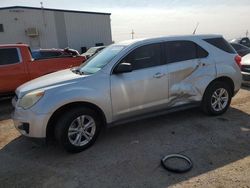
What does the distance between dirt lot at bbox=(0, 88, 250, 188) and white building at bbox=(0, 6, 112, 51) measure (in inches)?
774

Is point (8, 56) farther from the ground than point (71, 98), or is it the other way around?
point (8, 56)

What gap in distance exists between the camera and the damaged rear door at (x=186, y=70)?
5133mm

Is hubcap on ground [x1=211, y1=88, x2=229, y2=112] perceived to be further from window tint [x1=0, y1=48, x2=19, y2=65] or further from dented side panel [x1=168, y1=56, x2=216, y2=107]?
window tint [x1=0, y1=48, x2=19, y2=65]

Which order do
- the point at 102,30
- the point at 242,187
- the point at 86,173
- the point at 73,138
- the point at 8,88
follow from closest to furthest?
the point at 242,187
the point at 86,173
the point at 73,138
the point at 8,88
the point at 102,30

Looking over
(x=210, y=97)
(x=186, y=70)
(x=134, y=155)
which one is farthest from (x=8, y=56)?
(x=210, y=97)

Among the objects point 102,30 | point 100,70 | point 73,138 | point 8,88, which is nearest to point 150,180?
point 73,138

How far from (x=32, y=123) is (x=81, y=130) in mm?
749

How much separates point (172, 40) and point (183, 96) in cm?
110

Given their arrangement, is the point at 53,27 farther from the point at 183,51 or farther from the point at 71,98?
the point at 71,98

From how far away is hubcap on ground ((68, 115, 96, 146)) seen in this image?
14.0 feet

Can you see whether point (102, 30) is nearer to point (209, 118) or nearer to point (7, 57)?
point (7, 57)

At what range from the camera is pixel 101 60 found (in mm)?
4980

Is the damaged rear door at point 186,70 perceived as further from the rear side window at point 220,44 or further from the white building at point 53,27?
the white building at point 53,27

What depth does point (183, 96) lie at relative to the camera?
5.28 meters
